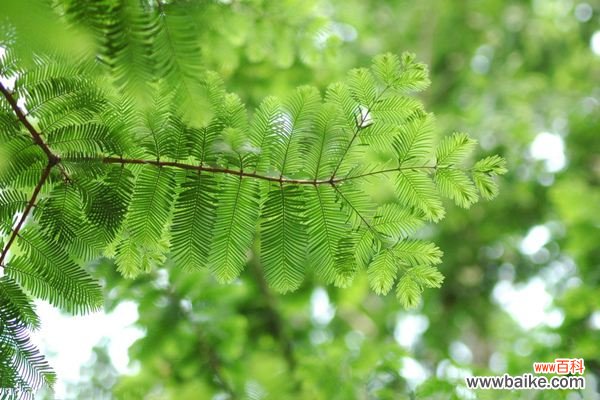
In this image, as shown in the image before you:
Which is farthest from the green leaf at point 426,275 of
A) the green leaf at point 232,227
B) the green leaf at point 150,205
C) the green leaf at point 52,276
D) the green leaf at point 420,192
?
the green leaf at point 52,276

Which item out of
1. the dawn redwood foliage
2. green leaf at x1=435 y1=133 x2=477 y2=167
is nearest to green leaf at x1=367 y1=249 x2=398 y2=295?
the dawn redwood foliage

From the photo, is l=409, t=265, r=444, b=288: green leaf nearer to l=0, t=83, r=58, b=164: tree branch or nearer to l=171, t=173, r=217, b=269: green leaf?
l=171, t=173, r=217, b=269: green leaf

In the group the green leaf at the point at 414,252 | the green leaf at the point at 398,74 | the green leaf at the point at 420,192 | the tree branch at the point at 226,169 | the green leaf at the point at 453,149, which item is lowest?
the green leaf at the point at 414,252

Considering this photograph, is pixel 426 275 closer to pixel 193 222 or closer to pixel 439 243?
pixel 193 222

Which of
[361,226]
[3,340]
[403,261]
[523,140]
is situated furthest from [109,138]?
[523,140]

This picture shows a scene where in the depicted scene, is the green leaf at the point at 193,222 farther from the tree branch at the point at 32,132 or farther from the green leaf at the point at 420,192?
the green leaf at the point at 420,192

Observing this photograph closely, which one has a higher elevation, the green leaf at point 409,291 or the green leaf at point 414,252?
the green leaf at point 414,252

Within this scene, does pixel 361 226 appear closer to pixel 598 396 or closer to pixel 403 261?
pixel 403 261
